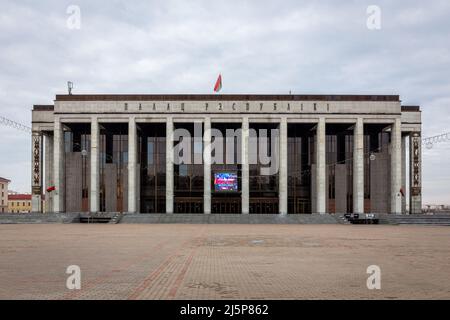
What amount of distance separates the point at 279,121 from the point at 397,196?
17337 millimetres

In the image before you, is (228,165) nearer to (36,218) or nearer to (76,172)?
(76,172)

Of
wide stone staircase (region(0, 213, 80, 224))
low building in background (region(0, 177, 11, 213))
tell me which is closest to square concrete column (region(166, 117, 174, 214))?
wide stone staircase (region(0, 213, 80, 224))

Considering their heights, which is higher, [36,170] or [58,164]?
[58,164]

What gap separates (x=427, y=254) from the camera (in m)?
20.5

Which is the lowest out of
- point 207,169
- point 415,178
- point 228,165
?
point 415,178

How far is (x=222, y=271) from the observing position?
15.3 m

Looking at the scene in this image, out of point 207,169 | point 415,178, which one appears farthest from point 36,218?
point 415,178

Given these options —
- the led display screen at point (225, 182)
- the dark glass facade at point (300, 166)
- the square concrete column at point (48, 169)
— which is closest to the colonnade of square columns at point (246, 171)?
the led display screen at point (225, 182)

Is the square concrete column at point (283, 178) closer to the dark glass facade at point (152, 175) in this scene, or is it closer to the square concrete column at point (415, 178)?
the dark glass facade at point (152, 175)

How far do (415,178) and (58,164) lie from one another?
4601 cm

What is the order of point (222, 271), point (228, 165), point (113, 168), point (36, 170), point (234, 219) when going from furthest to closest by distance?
point (113, 168) < point (228, 165) < point (36, 170) < point (234, 219) < point (222, 271)

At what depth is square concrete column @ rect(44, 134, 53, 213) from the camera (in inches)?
2491
